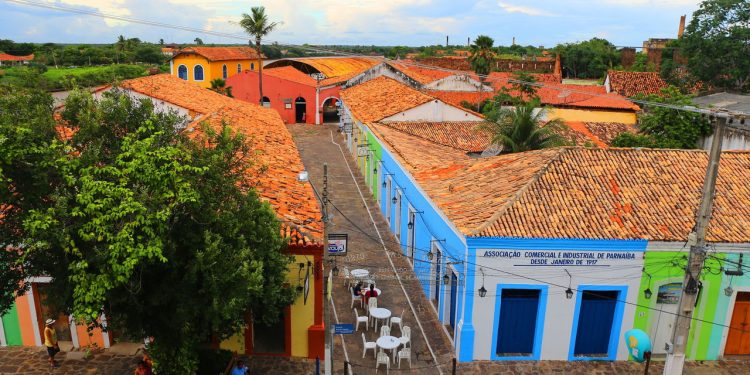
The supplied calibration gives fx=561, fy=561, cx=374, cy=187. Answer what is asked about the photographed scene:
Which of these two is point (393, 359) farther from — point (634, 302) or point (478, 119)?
→ point (478, 119)

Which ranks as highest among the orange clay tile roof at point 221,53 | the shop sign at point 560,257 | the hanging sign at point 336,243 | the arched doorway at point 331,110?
the orange clay tile roof at point 221,53

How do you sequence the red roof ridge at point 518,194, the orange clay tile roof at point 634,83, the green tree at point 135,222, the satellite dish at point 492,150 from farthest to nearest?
1. the orange clay tile roof at point 634,83
2. the satellite dish at point 492,150
3. the red roof ridge at point 518,194
4. the green tree at point 135,222

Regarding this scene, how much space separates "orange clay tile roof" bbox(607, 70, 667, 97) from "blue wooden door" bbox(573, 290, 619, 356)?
37.7 meters

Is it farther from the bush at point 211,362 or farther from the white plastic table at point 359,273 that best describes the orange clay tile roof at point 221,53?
the bush at point 211,362

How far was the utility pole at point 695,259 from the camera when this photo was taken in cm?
984

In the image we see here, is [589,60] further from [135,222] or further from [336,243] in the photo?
[135,222]

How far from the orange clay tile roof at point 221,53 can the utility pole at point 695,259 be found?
57.5 m

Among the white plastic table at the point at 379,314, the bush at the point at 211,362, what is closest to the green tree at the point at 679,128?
the white plastic table at the point at 379,314

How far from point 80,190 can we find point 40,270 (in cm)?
165

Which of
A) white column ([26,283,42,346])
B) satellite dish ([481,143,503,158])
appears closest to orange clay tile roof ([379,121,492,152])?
satellite dish ([481,143,503,158])

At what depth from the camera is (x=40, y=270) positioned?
926 centimetres

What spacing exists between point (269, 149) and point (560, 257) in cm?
1201

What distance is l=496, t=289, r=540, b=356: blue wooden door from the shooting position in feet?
43.7

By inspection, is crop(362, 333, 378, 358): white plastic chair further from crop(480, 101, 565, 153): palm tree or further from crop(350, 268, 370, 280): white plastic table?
crop(480, 101, 565, 153): palm tree
